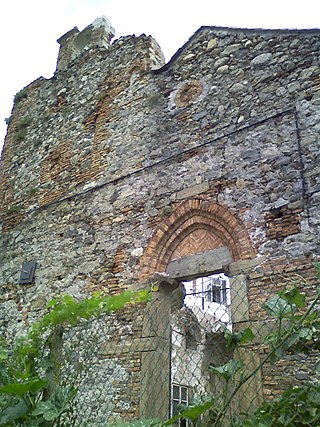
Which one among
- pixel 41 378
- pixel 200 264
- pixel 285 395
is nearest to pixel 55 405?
pixel 41 378

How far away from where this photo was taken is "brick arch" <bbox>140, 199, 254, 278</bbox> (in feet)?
18.6

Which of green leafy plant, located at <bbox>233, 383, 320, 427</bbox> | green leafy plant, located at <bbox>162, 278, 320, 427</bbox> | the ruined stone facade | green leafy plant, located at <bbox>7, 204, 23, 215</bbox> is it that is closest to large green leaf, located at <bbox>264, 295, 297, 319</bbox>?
green leafy plant, located at <bbox>162, 278, 320, 427</bbox>

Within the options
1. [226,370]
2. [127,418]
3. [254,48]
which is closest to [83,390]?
[127,418]

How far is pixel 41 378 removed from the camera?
2.84 m

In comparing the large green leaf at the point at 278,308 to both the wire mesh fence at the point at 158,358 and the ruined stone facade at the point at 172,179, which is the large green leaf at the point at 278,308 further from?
the ruined stone facade at the point at 172,179

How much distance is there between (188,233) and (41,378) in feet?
11.5

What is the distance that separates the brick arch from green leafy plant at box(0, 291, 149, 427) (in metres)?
2.06

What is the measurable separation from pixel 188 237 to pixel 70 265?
206 centimetres

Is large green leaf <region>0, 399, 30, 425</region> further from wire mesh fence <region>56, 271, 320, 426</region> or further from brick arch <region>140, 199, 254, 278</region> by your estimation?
brick arch <region>140, 199, 254, 278</region>

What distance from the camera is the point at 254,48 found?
6.50 metres

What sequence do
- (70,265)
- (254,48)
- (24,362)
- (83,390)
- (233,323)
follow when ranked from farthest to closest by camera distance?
(70,265), (254,48), (83,390), (233,323), (24,362)

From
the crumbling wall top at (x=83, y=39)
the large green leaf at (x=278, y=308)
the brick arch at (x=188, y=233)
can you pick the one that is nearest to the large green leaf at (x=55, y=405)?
the large green leaf at (x=278, y=308)

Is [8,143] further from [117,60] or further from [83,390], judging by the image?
[83,390]

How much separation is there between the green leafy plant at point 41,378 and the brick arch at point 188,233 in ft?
6.75
